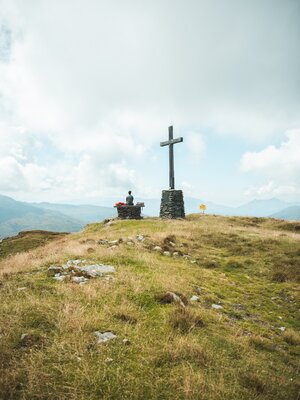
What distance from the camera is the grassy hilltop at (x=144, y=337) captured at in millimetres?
4891

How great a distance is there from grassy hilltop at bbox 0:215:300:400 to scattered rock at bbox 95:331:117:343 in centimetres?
11

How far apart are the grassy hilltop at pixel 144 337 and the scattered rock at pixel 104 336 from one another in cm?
11

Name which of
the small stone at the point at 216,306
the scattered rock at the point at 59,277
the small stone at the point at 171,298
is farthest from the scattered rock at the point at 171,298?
the scattered rock at the point at 59,277

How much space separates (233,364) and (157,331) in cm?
178

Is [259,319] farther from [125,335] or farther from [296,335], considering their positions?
[125,335]

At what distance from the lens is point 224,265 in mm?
16484

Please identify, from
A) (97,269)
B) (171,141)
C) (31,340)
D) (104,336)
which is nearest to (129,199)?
(171,141)

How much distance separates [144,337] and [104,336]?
0.89 meters

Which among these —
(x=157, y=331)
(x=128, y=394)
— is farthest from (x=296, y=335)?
(x=128, y=394)

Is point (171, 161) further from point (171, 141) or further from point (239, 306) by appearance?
point (239, 306)

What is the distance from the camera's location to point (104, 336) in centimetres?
625

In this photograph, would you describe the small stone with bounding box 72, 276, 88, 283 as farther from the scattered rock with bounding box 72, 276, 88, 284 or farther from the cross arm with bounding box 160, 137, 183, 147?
the cross arm with bounding box 160, 137, 183, 147

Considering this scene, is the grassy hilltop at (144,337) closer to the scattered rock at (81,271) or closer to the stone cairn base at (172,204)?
the scattered rock at (81,271)

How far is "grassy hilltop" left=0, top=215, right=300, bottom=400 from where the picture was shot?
16.0 ft
